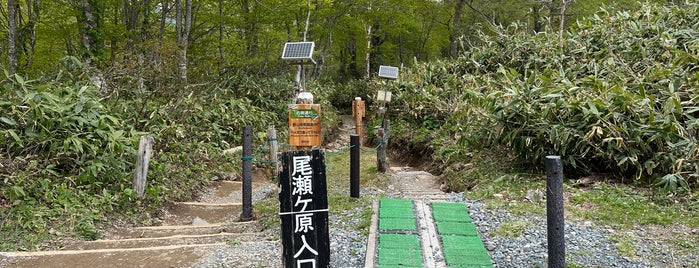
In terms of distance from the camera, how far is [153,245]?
452 cm

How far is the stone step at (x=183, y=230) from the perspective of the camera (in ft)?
16.9

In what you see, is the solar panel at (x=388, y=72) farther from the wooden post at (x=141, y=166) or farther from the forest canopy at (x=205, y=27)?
the wooden post at (x=141, y=166)

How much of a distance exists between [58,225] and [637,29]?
401 inches

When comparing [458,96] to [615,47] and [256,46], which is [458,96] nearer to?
[615,47]

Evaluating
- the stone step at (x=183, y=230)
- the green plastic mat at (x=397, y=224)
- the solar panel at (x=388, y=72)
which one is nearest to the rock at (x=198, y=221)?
the stone step at (x=183, y=230)

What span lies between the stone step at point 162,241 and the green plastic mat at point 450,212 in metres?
2.00

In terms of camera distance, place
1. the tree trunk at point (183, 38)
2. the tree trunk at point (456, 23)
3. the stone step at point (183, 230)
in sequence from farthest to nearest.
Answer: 1. the tree trunk at point (456, 23)
2. the tree trunk at point (183, 38)
3. the stone step at point (183, 230)

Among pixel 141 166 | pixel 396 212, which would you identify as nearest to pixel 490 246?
pixel 396 212

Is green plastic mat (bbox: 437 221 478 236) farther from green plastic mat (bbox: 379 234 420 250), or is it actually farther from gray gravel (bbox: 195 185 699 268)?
green plastic mat (bbox: 379 234 420 250)

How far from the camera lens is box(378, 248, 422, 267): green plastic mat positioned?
3636 mm

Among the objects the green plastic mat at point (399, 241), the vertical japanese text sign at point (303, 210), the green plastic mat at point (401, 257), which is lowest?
the green plastic mat at point (401, 257)

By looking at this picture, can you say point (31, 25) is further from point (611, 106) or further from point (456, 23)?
point (456, 23)

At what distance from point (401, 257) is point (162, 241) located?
251cm

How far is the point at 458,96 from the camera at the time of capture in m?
11.4
